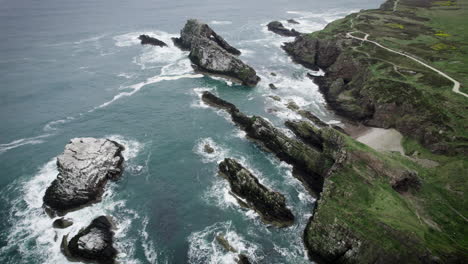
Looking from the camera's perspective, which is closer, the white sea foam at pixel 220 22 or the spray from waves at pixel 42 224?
the spray from waves at pixel 42 224

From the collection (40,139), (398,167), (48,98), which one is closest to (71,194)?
(40,139)

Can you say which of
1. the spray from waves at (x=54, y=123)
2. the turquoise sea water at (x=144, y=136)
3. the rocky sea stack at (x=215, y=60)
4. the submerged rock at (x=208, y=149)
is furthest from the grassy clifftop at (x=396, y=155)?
the spray from waves at (x=54, y=123)

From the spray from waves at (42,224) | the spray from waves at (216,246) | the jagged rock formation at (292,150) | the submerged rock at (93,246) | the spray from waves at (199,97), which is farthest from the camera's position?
the spray from waves at (199,97)

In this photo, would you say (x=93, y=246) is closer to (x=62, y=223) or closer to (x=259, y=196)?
(x=62, y=223)

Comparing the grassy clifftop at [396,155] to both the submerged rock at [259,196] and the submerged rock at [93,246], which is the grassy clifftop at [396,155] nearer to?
the submerged rock at [259,196]

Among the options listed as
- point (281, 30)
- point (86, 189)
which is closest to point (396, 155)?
point (86, 189)

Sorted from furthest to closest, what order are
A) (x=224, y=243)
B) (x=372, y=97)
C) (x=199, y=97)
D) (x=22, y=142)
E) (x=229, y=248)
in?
(x=199, y=97), (x=372, y=97), (x=22, y=142), (x=224, y=243), (x=229, y=248)

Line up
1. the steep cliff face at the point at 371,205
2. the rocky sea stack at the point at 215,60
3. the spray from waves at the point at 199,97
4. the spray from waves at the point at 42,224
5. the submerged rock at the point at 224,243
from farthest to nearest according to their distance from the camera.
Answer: the rocky sea stack at the point at 215,60, the spray from waves at the point at 199,97, the submerged rock at the point at 224,243, the spray from waves at the point at 42,224, the steep cliff face at the point at 371,205

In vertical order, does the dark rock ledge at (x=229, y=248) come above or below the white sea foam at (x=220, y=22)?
below
